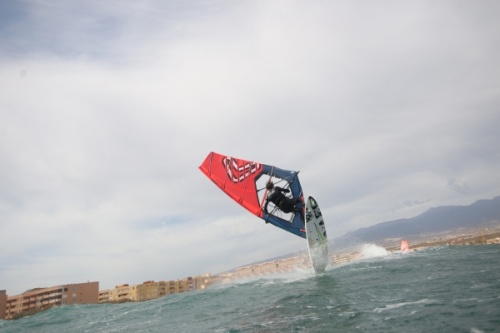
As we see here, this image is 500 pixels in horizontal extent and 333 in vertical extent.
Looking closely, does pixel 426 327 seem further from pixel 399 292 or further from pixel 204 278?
pixel 204 278

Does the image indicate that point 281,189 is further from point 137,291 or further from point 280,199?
point 137,291

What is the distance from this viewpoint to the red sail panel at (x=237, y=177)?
2125cm

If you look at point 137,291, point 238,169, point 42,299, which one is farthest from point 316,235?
point 42,299

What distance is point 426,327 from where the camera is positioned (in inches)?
249

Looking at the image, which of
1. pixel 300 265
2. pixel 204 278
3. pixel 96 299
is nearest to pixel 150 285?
pixel 96 299

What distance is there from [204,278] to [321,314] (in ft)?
392

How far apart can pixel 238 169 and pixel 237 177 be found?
0.58 m

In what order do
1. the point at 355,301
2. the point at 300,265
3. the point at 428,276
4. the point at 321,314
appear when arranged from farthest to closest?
the point at 300,265 → the point at 428,276 → the point at 355,301 → the point at 321,314

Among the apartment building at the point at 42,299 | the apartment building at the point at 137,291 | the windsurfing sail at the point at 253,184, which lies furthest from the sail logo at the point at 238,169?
the apartment building at the point at 137,291

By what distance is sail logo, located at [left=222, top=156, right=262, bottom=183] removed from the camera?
841 inches

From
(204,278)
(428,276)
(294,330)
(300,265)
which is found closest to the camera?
(294,330)

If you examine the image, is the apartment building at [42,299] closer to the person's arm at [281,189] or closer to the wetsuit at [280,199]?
the wetsuit at [280,199]

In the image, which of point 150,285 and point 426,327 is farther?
point 150,285

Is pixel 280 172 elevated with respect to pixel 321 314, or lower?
elevated
